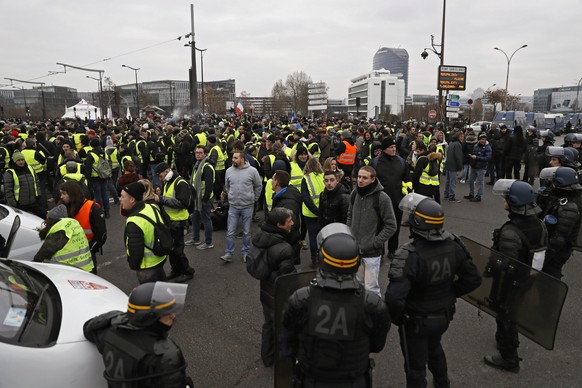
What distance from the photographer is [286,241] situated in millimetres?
3920

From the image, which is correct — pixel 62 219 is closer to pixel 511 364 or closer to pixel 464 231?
pixel 511 364

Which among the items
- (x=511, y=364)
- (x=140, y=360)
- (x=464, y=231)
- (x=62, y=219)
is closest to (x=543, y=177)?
(x=511, y=364)

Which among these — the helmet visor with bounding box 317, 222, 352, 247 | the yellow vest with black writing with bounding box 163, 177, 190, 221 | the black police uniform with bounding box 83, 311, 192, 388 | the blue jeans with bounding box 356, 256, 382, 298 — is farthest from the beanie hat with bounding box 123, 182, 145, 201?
the helmet visor with bounding box 317, 222, 352, 247

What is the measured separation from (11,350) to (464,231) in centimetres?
805

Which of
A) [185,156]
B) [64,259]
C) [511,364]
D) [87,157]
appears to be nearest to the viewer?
[511,364]

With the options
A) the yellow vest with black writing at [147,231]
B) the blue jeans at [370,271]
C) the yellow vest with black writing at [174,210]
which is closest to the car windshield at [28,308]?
the yellow vest with black writing at [147,231]

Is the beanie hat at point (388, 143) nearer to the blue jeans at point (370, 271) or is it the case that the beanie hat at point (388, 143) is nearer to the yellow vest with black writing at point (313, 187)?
the yellow vest with black writing at point (313, 187)

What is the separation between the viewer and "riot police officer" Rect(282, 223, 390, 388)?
7.55 ft

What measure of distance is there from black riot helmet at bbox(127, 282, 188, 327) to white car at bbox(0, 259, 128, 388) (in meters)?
0.70

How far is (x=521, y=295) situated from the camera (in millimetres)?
3512

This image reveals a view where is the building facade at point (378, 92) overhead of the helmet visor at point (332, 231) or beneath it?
overhead

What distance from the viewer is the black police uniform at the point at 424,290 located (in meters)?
2.97

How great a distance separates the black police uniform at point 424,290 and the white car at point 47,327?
212cm

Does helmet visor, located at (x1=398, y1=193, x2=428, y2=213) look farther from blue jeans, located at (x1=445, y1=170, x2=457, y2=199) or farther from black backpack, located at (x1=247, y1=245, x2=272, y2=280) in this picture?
blue jeans, located at (x1=445, y1=170, x2=457, y2=199)
